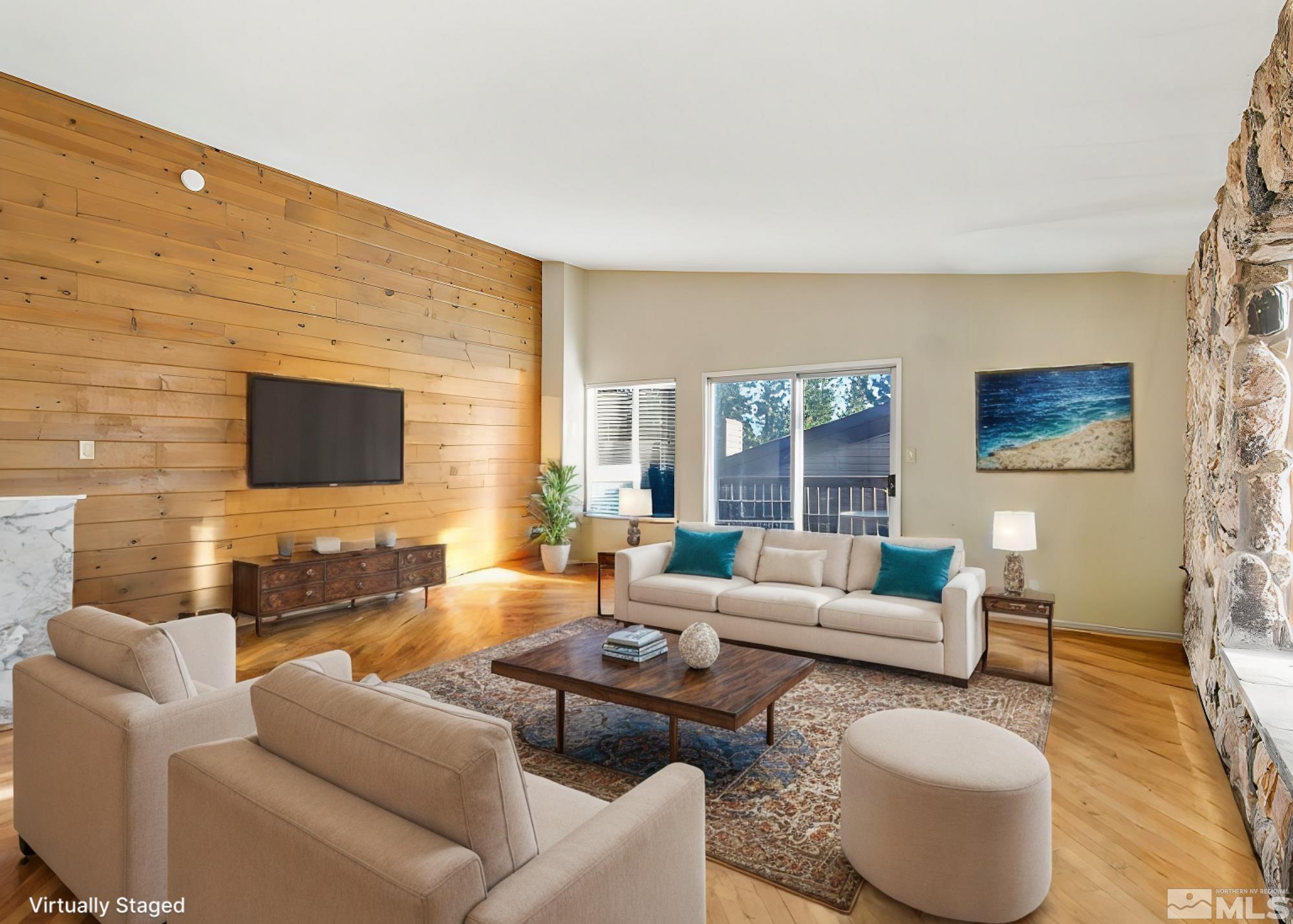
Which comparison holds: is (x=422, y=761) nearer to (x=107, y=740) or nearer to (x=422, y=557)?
(x=107, y=740)

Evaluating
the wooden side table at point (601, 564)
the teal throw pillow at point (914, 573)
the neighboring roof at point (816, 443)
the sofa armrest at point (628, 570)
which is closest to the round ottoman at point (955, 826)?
the teal throw pillow at point (914, 573)

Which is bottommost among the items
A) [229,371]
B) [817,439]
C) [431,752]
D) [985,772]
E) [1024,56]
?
[985,772]

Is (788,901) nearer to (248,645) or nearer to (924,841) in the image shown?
(924,841)

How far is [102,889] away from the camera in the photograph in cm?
182

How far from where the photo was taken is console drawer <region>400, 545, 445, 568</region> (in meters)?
5.80

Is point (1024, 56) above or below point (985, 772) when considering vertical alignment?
above

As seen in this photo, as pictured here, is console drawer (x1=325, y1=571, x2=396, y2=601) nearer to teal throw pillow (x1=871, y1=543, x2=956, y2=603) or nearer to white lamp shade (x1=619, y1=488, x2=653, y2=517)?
white lamp shade (x1=619, y1=488, x2=653, y2=517)

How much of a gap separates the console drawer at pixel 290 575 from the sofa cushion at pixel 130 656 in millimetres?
2885

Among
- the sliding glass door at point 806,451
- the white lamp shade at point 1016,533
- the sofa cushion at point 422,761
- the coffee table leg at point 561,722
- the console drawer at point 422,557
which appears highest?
the sliding glass door at point 806,451

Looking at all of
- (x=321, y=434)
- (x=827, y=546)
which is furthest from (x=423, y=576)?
(x=827, y=546)

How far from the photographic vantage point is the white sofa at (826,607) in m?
3.93

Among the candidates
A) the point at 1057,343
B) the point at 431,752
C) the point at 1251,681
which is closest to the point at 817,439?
the point at 1057,343

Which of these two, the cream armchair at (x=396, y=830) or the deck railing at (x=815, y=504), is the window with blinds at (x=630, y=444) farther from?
the cream armchair at (x=396, y=830)

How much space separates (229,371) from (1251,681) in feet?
19.1
